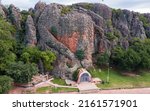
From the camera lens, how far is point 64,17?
43219 mm

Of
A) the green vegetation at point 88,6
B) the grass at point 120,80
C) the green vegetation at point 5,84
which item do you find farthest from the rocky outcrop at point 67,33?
the green vegetation at point 5,84

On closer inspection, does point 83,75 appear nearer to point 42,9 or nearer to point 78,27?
point 78,27

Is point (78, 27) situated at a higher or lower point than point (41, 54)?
higher

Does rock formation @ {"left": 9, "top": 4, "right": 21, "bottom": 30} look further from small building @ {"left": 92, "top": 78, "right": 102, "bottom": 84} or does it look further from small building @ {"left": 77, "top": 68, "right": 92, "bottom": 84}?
small building @ {"left": 92, "top": 78, "right": 102, "bottom": 84}

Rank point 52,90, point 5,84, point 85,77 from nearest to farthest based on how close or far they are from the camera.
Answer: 1. point 5,84
2. point 52,90
3. point 85,77

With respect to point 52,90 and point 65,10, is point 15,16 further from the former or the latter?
point 52,90

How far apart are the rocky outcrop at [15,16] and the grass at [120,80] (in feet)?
43.4

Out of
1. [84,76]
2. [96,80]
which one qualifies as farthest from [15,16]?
[96,80]

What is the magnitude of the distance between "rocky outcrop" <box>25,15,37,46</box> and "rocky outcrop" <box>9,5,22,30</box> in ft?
5.55

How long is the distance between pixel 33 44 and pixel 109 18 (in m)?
16.6

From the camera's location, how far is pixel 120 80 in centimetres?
4088

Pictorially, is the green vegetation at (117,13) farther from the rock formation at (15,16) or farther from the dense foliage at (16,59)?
the dense foliage at (16,59)

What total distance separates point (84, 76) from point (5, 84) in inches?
467

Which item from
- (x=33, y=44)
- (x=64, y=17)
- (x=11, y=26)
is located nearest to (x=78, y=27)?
(x=64, y=17)
